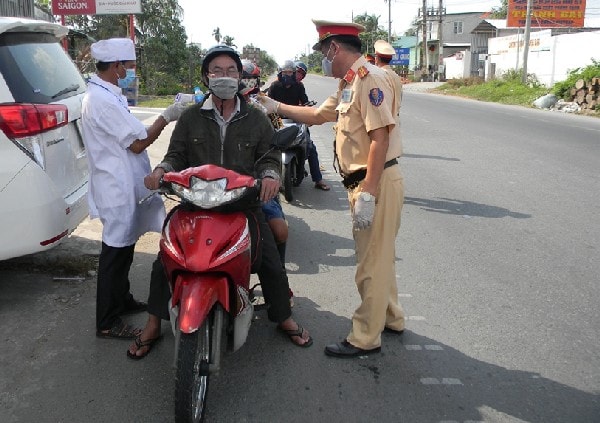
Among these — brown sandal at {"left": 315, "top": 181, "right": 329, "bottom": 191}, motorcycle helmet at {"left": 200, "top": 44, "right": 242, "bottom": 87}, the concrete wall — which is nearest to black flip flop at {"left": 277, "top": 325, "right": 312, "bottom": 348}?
motorcycle helmet at {"left": 200, "top": 44, "right": 242, "bottom": 87}

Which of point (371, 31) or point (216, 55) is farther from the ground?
point (371, 31)

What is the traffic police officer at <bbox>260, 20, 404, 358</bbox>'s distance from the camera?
2.94 metres

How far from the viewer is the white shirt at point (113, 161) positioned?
3182mm

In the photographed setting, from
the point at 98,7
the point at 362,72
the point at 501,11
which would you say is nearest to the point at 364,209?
the point at 362,72

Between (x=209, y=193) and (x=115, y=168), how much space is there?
94 centimetres

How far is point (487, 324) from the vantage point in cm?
364

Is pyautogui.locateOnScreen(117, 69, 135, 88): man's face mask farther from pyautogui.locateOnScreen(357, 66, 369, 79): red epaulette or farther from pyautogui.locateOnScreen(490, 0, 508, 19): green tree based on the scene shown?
pyautogui.locateOnScreen(490, 0, 508, 19): green tree

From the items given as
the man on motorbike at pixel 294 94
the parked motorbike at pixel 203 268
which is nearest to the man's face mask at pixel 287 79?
the man on motorbike at pixel 294 94

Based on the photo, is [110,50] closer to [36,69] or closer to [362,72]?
[36,69]

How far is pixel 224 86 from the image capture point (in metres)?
3.02

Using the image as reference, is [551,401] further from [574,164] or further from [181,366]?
[574,164]

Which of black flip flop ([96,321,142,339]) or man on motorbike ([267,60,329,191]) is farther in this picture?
man on motorbike ([267,60,329,191])

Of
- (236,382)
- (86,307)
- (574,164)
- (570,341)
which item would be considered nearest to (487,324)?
(570,341)

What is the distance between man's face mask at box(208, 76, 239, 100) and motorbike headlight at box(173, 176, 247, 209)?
645mm
